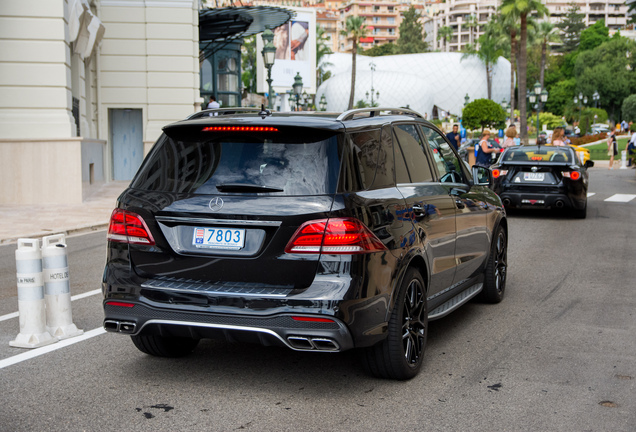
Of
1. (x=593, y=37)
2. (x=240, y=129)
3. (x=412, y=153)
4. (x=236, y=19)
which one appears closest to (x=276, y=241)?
(x=240, y=129)

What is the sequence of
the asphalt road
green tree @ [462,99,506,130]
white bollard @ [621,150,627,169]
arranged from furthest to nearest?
green tree @ [462,99,506,130] < white bollard @ [621,150,627,169] < the asphalt road

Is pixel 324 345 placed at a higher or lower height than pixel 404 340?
higher

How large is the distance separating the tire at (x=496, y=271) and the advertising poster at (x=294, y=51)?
225ft

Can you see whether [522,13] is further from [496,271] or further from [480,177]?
[480,177]

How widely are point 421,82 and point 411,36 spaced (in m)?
44.3

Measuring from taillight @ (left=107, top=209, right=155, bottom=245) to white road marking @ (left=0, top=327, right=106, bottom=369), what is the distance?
1.27 m

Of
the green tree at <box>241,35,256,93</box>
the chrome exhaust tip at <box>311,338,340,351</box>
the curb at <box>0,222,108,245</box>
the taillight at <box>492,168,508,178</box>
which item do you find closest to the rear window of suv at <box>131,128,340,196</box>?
the chrome exhaust tip at <box>311,338,340,351</box>

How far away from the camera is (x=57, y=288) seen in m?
6.00

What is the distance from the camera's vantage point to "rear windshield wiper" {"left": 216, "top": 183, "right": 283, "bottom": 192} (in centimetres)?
457

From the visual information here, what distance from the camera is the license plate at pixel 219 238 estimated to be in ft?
14.9

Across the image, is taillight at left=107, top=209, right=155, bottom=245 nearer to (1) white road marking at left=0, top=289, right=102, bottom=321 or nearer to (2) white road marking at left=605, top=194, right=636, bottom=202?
(1) white road marking at left=0, top=289, right=102, bottom=321

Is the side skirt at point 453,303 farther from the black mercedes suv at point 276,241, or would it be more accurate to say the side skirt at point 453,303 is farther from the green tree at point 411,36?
the green tree at point 411,36

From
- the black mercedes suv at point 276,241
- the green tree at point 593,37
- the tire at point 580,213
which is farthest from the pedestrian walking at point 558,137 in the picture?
the green tree at point 593,37

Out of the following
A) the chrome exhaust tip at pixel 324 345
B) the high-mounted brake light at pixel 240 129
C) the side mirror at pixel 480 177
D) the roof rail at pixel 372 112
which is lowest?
the chrome exhaust tip at pixel 324 345
